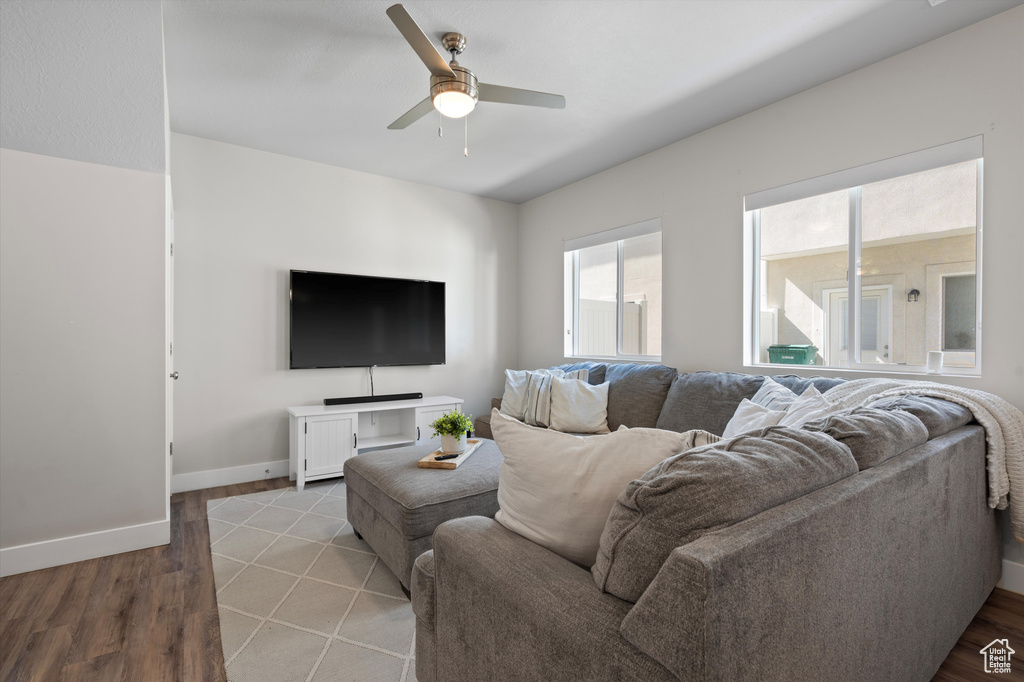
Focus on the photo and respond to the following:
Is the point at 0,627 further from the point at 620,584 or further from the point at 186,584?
the point at 620,584

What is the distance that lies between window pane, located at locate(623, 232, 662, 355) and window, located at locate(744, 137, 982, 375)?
0.79 m

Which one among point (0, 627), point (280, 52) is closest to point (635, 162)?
point (280, 52)

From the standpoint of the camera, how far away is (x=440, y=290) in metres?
4.67

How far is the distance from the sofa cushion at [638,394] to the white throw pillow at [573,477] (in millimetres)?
2179

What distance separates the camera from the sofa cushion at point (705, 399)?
8.95 feet

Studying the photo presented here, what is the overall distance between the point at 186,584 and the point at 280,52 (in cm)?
268

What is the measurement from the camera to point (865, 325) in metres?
2.71

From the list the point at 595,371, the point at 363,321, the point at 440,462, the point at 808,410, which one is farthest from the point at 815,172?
the point at 363,321

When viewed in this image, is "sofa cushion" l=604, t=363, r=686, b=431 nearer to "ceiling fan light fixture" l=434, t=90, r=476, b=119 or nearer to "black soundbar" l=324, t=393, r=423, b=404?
"black soundbar" l=324, t=393, r=423, b=404

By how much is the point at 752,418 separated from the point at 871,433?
2.21 feet

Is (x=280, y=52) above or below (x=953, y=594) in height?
above

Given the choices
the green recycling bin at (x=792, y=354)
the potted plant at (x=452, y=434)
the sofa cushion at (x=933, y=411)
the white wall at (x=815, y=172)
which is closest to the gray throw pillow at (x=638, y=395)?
the white wall at (x=815, y=172)

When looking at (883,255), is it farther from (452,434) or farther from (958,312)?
(452,434)

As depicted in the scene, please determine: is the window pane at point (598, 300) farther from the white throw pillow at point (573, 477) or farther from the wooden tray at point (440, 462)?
the white throw pillow at point (573, 477)
